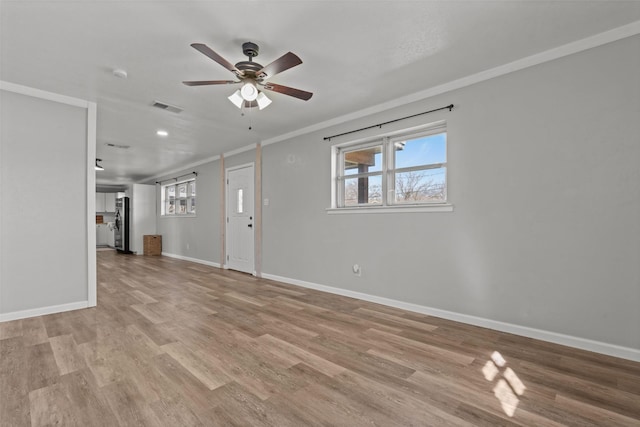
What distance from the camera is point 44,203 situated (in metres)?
3.43

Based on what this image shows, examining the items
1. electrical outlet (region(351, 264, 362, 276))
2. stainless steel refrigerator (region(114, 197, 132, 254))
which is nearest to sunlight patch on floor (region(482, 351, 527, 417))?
electrical outlet (region(351, 264, 362, 276))

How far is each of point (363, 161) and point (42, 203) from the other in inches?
154

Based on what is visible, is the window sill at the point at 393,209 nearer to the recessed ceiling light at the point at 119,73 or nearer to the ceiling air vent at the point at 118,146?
the recessed ceiling light at the point at 119,73

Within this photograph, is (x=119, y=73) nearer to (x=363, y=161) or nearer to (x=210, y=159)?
(x=363, y=161)

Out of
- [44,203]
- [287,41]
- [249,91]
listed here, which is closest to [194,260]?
[44,203]

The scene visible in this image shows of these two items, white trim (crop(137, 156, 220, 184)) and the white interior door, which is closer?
the white interior door

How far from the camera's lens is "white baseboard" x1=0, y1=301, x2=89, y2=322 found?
10.4ft

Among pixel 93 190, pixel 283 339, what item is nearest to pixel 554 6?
pixel 283 339

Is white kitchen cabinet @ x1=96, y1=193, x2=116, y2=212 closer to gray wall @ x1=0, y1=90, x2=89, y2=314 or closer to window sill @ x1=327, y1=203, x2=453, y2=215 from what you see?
gray wall @ x1=0, y1=90, x2=89, y2=314

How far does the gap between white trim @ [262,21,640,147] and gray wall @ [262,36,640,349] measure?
0.16 ft

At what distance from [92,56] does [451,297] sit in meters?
4.15

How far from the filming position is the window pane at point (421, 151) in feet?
11.2

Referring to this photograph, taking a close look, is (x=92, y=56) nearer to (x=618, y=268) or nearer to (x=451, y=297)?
(x=451, y=297)

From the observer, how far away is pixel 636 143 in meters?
2.27
